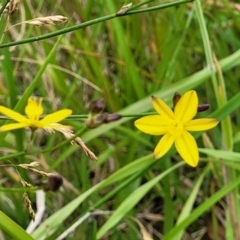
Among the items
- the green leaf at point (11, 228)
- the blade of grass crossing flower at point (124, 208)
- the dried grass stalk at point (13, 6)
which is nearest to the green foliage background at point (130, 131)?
the blade of grass crossing flower at point (124, 208)

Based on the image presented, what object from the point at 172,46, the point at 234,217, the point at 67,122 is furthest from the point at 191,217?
the point at 172,46

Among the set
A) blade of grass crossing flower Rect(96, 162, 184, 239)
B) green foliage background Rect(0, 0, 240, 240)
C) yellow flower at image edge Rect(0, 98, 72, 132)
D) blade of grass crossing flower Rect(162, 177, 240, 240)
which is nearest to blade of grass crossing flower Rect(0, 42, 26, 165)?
green foliage background Rect(0, 0, 240, 240)

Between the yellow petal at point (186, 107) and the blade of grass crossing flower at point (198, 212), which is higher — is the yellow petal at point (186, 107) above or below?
above

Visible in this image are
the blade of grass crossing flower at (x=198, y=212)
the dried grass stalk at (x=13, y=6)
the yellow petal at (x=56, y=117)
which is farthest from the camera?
the blade of grass crossing flower at (x=198, y=212)

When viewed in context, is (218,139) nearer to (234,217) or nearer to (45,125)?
(234,217)

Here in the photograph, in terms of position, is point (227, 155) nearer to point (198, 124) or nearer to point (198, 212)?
point (198, 212)

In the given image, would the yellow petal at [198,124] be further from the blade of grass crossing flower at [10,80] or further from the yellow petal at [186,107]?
the blade of grass crossing flower at [10,80]
